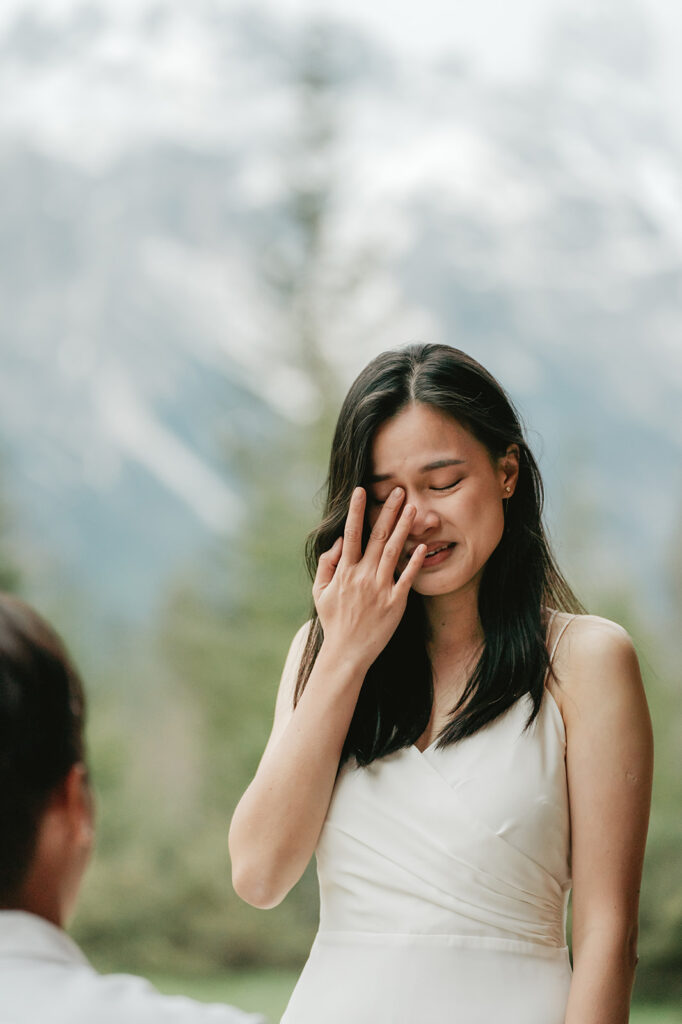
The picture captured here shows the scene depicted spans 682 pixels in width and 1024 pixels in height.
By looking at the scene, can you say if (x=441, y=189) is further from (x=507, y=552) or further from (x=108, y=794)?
(x=507, y=552)

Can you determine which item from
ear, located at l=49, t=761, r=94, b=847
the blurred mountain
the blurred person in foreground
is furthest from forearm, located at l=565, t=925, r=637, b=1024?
the blurred mountain

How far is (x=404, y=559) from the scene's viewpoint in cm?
184

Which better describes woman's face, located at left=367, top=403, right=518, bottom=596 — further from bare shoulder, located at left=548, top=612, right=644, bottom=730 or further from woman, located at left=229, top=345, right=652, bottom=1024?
bare shoulder, located at left=548, top=612, right=644, bottom=730

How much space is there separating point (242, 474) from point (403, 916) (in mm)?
7827

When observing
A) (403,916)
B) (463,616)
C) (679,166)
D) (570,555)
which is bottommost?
(403,916)

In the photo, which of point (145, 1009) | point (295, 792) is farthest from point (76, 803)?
point (295, 792)

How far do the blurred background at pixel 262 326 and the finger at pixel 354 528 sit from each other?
5.76 m

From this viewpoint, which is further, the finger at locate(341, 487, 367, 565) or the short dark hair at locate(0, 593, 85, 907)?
the finger at locate(341, 487, 367, 565)

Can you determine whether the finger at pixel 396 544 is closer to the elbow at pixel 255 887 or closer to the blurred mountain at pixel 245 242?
the elbow at pixel 255 887

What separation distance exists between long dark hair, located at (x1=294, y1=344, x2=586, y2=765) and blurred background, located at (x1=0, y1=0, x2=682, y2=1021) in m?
5.61

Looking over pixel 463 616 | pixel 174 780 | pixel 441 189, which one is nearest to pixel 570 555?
pixel 174 780

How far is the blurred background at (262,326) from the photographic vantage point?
8578 mm

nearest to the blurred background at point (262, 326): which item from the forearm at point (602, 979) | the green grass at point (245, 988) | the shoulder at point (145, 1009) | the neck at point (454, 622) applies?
the green grass at point (245, 988)

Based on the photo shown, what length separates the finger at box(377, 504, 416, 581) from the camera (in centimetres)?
177
